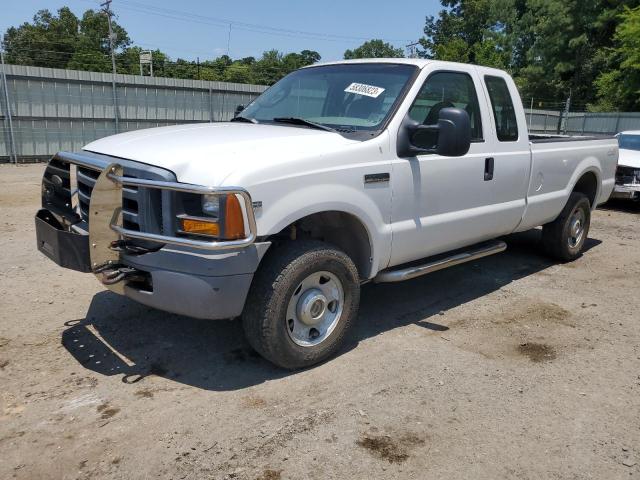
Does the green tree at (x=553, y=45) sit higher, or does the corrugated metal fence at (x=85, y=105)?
the green tree at (x=553, y=45)

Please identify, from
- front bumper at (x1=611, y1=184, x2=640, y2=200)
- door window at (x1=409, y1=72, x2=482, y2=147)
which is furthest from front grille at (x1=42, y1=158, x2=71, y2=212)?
front bumper at (x1=611, y1=184, x2=640, y2=200)

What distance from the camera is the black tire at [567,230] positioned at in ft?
21.2

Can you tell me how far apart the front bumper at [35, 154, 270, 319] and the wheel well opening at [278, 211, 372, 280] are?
2.14 feet

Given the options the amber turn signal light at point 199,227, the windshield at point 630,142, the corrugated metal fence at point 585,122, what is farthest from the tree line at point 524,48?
the amber turn signal light at point 199,227

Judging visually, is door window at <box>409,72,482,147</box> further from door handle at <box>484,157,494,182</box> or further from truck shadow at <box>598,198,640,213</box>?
truck shadow at <box>598,198,640,213</box>

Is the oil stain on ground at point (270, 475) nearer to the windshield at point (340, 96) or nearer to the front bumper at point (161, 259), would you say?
the front bumper at point (161, 259)

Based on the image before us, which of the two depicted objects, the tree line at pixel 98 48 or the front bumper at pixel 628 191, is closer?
the front bumper at pixel 628 191

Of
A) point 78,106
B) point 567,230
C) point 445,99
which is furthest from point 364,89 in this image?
point 78,106

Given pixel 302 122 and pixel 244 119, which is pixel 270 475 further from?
pixel 244 119

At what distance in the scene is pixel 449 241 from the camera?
184 inches

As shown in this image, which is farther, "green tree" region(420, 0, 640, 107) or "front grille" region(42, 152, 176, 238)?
"green tree" region(420, 0, 640, 107)

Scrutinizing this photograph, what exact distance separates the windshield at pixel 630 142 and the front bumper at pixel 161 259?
35.5 feet

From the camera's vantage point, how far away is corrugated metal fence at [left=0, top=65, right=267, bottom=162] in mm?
15398

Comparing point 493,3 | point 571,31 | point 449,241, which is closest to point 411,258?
point 449,241
